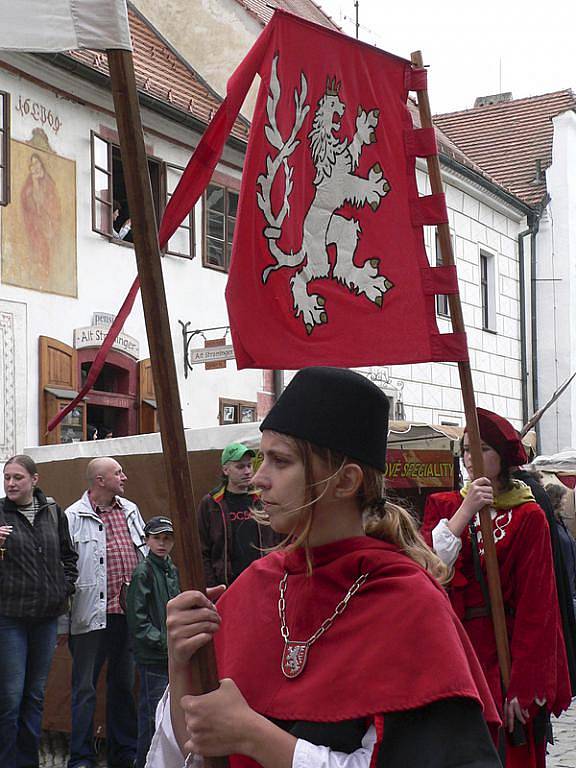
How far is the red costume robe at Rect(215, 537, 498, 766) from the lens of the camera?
2314 millimetres

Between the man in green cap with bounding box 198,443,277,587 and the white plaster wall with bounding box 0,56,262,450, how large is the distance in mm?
6120

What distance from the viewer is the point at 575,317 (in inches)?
1123

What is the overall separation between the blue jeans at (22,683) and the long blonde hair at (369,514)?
538cm

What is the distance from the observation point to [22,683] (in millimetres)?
7777

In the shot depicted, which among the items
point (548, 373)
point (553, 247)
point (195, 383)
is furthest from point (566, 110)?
point (195, 383)

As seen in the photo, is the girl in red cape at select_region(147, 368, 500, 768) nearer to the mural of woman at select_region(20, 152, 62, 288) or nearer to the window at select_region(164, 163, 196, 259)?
the mural of woman at select_region(20, 152, 62, 288)

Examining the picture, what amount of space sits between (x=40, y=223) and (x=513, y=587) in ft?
33.9

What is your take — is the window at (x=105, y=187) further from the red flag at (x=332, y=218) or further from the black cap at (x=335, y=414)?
the black cap at (x=335, y=414)

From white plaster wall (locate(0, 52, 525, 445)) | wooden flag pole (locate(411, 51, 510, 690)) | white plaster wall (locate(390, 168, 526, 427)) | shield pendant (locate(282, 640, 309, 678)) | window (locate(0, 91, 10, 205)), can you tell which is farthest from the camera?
white plaster wall (locate(390, 168, 526, 427))

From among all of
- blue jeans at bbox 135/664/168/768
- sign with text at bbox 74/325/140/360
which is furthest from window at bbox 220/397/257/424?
blue jeans at bbox 135/664/168/768

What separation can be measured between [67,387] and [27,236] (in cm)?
177

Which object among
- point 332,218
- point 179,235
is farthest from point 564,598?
point 179,235

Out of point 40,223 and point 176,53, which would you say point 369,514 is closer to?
point 40,223

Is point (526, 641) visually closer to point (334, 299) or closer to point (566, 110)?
point (334, 299)
